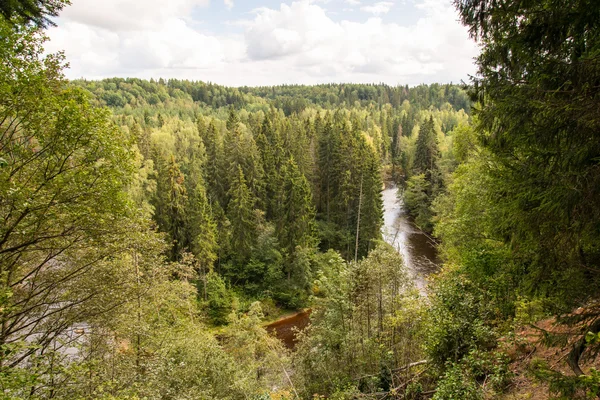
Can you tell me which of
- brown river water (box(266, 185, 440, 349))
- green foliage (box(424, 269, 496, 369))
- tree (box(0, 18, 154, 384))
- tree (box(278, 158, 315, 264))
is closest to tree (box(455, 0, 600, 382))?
green foliage (box(424, 269, 496, 369))

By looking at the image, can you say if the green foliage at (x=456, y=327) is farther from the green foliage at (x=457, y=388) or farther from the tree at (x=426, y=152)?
the tree at (x=426, y=152)

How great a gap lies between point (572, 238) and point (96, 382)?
9810 mm

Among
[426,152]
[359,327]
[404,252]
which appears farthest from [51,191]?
[426,152]

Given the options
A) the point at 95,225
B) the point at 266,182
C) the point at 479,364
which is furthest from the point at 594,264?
the point at 266,182

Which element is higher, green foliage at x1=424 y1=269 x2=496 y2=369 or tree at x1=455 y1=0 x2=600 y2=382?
tree at x1=455 y1=0 x2=600 y2=382

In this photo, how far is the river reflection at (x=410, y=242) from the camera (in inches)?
1153

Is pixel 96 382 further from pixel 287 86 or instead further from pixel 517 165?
pixel 287 86

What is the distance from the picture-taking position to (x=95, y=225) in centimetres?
746

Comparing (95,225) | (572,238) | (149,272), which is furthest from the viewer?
(149,272)

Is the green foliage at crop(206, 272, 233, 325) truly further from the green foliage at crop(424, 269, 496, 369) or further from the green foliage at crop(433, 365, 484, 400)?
the green foliage at crop(433, 365, 484, 400)

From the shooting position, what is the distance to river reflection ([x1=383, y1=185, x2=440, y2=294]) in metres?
29.3

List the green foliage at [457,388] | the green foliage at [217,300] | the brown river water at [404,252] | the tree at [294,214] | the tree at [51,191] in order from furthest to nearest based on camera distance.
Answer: the tree at [294,214] → the green foliage at [217,300] → the brown river water at [404,252] → the green foliage at [457,388] → the tree at [51,191]

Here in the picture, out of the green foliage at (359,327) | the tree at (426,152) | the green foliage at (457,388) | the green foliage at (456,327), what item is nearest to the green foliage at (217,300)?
the green foliage at (359,327)

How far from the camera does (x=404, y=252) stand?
34312 millimetres
